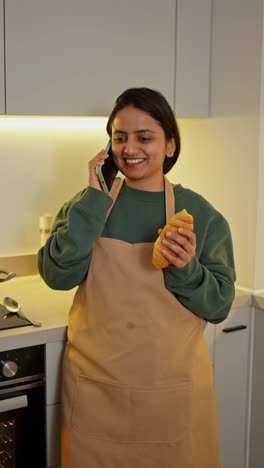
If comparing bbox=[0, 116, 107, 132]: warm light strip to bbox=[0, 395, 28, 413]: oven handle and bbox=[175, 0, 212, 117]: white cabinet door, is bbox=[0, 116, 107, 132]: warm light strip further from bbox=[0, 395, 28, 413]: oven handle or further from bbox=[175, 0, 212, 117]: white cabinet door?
bbox=[0, 395, 28, 413]: oven handle

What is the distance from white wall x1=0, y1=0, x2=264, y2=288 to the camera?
192cm

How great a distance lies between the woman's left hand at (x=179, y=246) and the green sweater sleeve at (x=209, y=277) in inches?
1.4

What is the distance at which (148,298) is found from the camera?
4.91 ft

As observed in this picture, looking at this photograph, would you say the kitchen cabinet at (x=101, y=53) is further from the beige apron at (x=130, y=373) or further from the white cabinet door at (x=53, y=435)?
the white cabinet door at (x=53, y=435)

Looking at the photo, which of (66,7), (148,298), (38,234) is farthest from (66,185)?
(148,298)

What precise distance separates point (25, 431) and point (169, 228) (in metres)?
0.64

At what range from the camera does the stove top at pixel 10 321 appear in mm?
1570

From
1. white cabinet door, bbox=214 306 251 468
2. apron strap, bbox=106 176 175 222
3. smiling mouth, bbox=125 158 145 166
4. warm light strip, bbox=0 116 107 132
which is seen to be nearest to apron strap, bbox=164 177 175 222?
apron strap, bbox=106 176 175 222

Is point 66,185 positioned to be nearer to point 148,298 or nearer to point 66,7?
point 66,7

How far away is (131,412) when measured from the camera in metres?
1.49

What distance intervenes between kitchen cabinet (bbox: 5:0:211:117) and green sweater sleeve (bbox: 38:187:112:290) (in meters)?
0.37

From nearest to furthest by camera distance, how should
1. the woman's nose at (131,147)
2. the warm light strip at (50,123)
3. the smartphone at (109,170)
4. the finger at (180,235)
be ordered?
1. the finger at (180,235)
2. the woman's nose at (131,147)
3. the smartphone at (109,170)
4. the warm light strip at (50,123)

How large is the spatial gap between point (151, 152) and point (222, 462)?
104 centimetres

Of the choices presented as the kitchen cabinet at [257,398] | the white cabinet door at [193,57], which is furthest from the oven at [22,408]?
the white cabinet door at [193,57]
